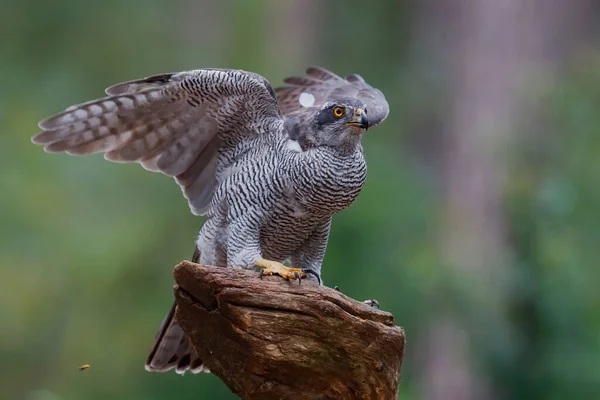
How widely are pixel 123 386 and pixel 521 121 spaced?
17.6ft

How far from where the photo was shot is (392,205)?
9.70 metres

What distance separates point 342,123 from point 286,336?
4.19 feet

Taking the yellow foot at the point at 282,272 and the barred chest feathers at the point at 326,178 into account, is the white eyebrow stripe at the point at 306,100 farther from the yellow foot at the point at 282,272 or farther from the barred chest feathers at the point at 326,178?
the yellow foot at the point at 282,272

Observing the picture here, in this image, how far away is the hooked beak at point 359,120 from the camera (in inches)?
204

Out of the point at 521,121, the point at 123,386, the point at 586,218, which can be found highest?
the point at 521,121

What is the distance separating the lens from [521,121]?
10.8 meters

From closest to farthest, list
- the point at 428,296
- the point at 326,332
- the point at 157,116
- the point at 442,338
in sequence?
the point at 326,332, the point at 157,116, the point at 428,296, the point at 442,338

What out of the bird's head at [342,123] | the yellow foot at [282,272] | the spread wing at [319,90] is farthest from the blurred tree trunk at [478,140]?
the yellow foot at [282,272]

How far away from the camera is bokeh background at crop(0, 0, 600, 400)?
8375mm

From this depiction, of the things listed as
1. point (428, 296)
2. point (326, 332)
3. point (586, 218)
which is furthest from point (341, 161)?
point (586, 218)

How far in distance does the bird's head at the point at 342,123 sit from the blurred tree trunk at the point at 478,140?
3.67 metres

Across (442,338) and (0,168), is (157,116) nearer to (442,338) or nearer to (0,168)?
(0,168)

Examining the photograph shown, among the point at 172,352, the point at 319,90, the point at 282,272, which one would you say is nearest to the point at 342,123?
the point at 282,272

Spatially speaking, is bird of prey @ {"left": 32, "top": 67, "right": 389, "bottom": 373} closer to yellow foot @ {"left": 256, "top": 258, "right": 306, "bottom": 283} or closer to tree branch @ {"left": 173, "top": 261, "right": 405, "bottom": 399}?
yellow foot @ {"left": 256, "top": 258, "right": 306, "bottom": 283}
